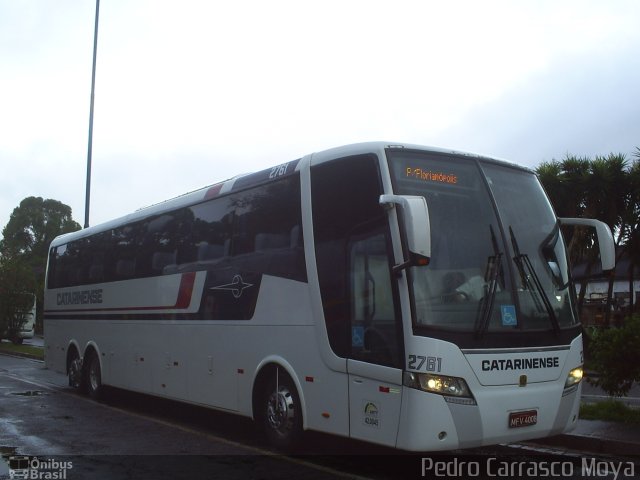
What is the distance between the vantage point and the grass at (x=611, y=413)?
925 cm

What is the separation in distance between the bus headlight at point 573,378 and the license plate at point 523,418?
0.62 m

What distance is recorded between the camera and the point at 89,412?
38.4 feet

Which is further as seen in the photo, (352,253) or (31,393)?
(31,393)

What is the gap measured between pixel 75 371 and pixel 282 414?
819cm

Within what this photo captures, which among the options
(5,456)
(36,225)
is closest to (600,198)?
(5,456)

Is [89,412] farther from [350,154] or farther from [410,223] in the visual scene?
[410,223]

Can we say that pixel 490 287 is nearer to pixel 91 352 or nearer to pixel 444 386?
pixel 444 386

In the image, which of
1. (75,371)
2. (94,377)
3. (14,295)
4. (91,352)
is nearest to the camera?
(94,377)

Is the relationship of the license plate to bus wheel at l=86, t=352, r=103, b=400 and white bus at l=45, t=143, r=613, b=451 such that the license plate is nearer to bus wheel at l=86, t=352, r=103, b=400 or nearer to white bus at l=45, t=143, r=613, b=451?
white bus at l=45, t=143, r=613, b=451

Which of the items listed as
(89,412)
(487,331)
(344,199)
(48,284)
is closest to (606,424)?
(487,331)

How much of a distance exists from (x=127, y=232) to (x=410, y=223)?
26.6ft

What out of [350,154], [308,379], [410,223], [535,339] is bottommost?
[308,379]

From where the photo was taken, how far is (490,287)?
662 centimetres

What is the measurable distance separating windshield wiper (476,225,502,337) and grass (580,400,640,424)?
403cm
